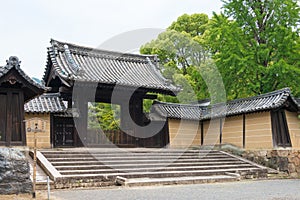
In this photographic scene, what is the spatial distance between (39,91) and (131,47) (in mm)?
11190

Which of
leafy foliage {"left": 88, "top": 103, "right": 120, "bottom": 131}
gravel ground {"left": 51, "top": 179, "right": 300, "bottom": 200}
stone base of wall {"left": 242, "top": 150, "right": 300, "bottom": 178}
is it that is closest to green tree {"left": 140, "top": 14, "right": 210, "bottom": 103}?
leafy foliage {"left": 88, "top": 103, "right": 120, "bottom": 131}

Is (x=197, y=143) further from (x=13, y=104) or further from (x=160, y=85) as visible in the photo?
(x=13, y=104)

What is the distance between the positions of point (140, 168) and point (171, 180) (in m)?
1.69

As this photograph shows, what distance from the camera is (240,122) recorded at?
17.4m

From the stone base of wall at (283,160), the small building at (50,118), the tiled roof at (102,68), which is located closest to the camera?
the stone base of wall at (283,160)

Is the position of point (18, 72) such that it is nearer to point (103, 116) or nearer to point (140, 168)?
point (140, 168)

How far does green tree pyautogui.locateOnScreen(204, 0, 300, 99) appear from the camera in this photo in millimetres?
17922

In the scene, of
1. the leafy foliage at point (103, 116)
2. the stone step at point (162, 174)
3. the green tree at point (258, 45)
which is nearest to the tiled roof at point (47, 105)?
the stone step at point (162, 174)

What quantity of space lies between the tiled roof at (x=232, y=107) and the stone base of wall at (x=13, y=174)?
1077 centimetres

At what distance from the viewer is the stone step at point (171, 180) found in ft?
32.6

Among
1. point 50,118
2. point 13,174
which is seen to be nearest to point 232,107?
point 50,118

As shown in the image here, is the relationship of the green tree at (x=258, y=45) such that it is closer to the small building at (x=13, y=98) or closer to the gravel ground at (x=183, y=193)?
the gravel ground at (x=183, y=193)

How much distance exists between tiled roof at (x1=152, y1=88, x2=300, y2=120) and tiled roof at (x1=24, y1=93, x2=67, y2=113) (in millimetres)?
5380

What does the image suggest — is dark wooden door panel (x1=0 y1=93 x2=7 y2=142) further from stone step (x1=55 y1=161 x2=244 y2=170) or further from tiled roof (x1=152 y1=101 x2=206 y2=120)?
tiled roof (x1=152 y1=101 x2=206 y2=120)
